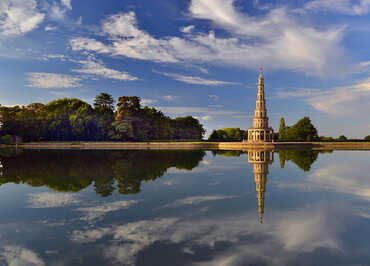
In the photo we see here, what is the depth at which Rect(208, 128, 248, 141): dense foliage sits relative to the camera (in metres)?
67.0

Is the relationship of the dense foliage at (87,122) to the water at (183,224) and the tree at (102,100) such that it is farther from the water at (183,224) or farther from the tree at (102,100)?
the water at (183,224)

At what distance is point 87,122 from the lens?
6344cm

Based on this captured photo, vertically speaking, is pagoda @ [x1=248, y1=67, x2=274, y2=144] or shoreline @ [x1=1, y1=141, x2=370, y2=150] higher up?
pagoda @ [x1=248, y1=67, x2=274, y2=144]

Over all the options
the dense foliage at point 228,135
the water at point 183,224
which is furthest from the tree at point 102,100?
the water at point 183,224

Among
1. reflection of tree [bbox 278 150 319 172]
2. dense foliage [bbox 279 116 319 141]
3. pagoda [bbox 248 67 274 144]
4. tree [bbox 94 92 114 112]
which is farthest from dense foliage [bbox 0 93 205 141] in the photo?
reflection of tree [bbox 278 150 319 172]

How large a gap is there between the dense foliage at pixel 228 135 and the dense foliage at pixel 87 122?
45.8 feet

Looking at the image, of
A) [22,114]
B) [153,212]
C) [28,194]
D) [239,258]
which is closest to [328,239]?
[239,258]

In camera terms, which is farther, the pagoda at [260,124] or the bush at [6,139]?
the pagoda at [260,124]

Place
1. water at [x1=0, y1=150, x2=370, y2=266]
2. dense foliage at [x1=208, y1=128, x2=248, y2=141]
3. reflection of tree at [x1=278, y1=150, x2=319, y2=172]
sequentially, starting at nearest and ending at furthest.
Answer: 1. water at [x1=0, y1=150, x2=370, y2=266]
2. reflection of tree at [x1=278, y1=150, x2=319, y2=172]
3. dense foliage at [x1=208, y1=128, x2=248, y2=141]

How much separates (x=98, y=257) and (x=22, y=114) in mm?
78419

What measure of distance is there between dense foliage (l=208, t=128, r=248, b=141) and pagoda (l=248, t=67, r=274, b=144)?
314 inches

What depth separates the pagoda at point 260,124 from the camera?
6756 cm

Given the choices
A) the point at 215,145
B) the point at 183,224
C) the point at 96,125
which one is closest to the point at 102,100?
the point at 96,125

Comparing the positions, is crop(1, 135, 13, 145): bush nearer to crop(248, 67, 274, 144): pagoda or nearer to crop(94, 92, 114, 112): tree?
crop(94, 92, 114, 112): tree
